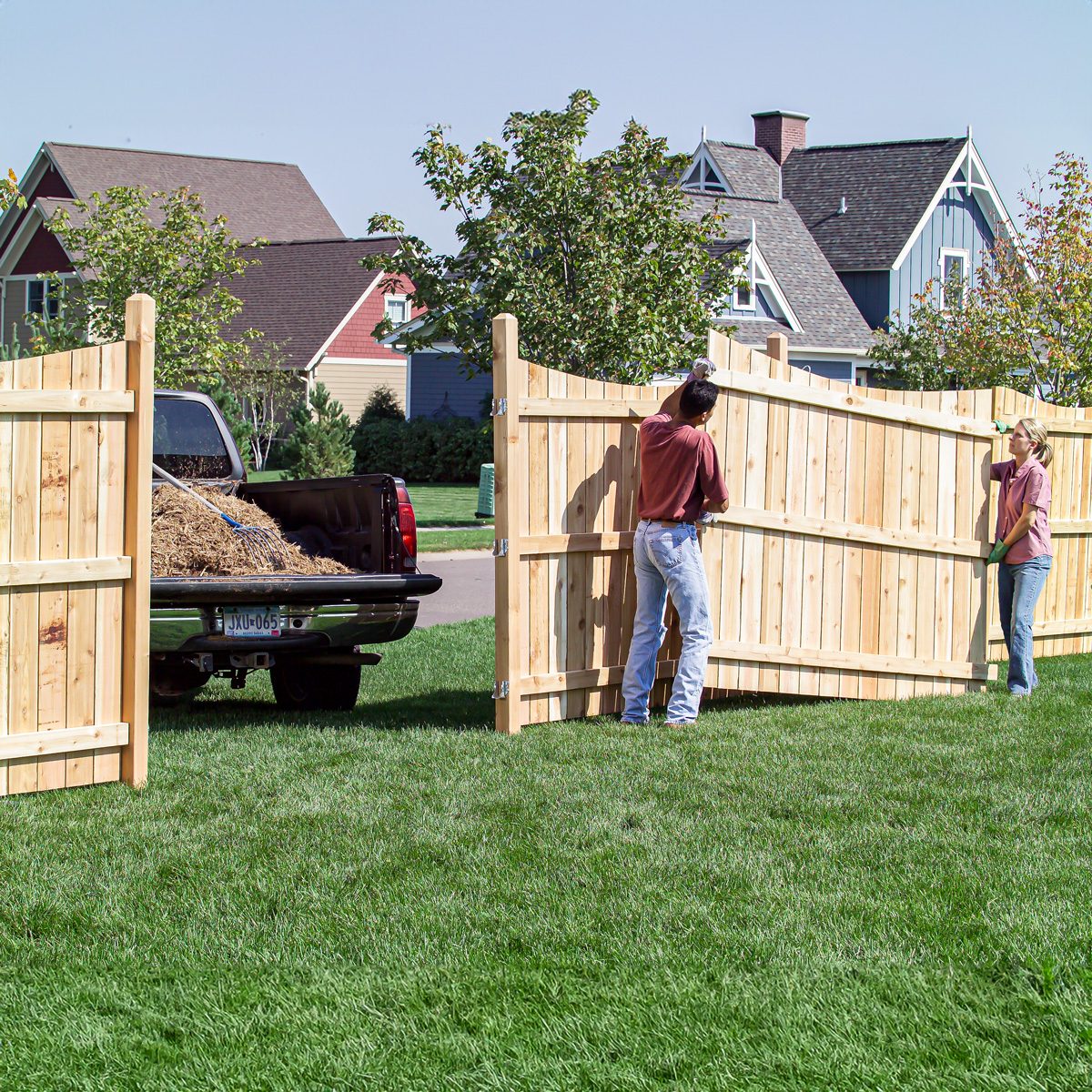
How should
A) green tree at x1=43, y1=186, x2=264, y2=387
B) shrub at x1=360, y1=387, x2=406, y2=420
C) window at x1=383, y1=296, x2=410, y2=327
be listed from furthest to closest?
1. window at x1=383, y1=296, x2=410, y2=327
2. shrub at x1=360, y1=387, x2=406, y2=420
3. green tree at x1=43, y1=186, x2=264, y2=387

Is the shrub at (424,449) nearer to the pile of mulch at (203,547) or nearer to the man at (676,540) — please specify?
the pile of mulch at (203,547)

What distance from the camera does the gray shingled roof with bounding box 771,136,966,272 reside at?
38938 millimetres

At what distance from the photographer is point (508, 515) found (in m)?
8.16

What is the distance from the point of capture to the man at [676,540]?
27.2 feet

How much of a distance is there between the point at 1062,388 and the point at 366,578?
17447 mm

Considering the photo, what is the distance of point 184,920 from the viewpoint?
500cm

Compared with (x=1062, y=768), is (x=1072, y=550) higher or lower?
higher

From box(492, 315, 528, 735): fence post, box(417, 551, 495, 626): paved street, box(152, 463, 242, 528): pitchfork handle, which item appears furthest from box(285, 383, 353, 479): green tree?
box(492, 315, 528, 735): fence post

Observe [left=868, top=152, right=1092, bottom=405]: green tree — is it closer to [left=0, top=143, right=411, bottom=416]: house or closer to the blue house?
the blue house

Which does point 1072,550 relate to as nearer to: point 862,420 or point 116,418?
point 862,420

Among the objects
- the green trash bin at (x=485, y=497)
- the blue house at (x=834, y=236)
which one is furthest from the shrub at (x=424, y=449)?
the green trash bin at (x=485, y=497)

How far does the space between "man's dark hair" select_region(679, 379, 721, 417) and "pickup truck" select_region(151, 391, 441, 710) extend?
176 centimetres

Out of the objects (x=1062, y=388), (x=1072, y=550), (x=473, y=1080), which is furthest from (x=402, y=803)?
(x=1062, y=388)

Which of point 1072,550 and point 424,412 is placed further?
point 424,412
